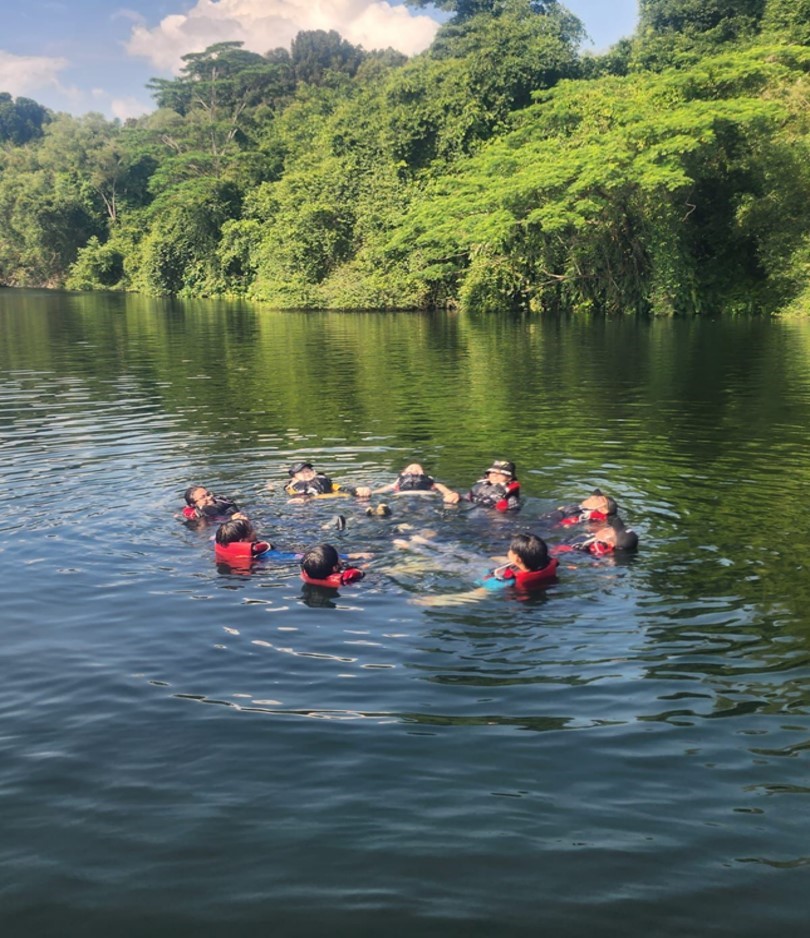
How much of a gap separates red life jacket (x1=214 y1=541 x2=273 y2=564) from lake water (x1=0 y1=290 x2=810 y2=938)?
11.8 inches

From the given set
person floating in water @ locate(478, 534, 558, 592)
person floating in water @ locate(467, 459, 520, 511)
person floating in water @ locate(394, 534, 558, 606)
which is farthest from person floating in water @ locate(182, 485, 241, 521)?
person floating in water @ locate(478, 534, 558, 592)

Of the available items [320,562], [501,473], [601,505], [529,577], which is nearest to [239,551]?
[320,562]

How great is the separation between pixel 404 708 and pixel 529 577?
3.31 meters

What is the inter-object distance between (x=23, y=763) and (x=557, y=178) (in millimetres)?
44989

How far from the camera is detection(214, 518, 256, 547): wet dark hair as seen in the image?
37.4 feet

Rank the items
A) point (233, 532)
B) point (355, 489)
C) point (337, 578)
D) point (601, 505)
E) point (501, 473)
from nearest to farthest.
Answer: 1. point (337, 578)
2. point (233, 532)
3. point (601, 505)
4. point (501, 473)
5. point (355, 489)

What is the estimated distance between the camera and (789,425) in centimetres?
1984

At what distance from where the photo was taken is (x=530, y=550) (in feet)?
33.5

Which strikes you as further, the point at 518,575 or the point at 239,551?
the point at 239,551

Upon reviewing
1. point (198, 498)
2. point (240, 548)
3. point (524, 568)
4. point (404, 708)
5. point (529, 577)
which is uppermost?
point (198, 498)

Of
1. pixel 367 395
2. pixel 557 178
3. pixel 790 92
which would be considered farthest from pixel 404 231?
pixel 367 395

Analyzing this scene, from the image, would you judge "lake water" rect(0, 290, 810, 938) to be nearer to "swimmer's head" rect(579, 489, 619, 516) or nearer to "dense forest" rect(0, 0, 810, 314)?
"swimmer's head" rect(579, 489, 619, 516)

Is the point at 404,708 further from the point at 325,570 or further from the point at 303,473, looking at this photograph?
the point at 303,473

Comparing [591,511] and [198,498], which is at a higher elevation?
[198,498]
